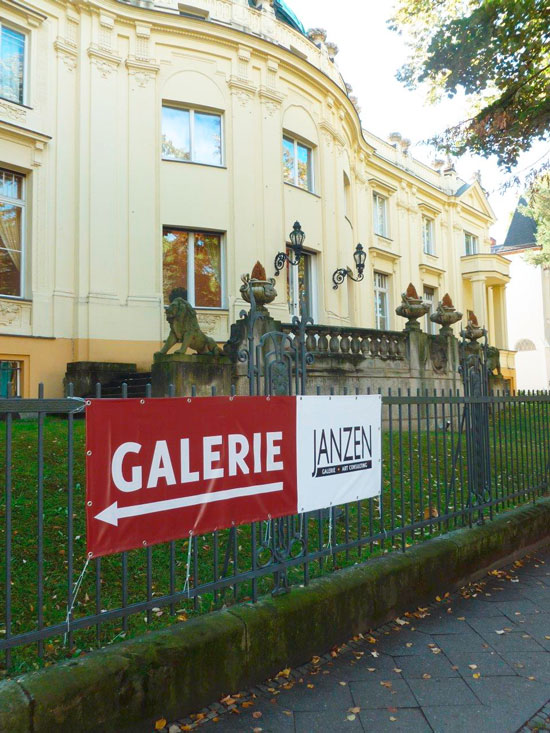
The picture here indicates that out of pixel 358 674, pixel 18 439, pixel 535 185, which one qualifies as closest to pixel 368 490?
pixel 358 674

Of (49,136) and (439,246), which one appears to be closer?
(49,136)

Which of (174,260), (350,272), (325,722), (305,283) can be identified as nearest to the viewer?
(325,722)

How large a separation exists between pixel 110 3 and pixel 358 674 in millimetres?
16692

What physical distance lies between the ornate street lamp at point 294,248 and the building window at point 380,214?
9662mm

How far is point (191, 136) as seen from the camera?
16578 mm

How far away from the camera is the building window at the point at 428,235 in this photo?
29203 millimetres

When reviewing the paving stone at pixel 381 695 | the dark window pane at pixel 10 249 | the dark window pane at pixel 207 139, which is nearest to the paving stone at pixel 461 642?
the paving stone at pixel 381 695

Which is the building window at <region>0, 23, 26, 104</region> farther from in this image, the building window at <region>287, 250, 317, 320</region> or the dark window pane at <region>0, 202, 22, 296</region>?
the building window at <region>287, 250, 317, 320</region>

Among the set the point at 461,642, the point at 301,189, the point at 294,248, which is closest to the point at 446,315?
the point at 294,248

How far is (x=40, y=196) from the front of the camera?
567 inches

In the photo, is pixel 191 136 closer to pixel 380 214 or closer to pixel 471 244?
pixel 380 214

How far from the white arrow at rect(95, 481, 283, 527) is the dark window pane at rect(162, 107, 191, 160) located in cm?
1435

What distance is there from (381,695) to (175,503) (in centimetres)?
155

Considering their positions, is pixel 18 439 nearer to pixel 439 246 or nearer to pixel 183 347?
pixel 183 347
